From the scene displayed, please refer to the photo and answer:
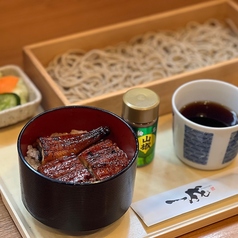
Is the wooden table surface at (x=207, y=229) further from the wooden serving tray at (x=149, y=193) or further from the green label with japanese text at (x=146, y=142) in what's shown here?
the green label with japanese text at (x=146, y=142)

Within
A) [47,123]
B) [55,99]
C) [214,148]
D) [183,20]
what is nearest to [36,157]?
[47,123]

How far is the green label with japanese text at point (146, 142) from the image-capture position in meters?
0.91

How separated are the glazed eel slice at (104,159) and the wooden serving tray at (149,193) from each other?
0.10 meters

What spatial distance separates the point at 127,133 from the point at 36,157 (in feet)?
0.50

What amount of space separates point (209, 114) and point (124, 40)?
36cm

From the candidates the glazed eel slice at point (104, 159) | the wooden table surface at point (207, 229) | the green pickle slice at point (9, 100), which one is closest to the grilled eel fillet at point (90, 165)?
the glazed eel slice at point (104, 159)

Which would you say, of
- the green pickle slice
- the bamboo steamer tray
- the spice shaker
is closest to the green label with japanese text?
the spice shaker

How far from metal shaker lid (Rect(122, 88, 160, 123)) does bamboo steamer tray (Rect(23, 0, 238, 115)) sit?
0.10m

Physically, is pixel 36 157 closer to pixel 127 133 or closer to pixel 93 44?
pixel 127 133

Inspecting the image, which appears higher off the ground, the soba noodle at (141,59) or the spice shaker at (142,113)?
the spice shaker at (142,113)

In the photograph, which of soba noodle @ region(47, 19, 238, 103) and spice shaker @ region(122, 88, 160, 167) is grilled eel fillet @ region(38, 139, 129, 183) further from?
soba noodle @ region(47, 19, 238, 103)

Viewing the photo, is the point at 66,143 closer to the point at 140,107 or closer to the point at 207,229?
the point at 140,107

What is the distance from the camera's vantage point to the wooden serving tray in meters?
0.83

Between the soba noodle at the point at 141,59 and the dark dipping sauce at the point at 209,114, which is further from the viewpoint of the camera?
the soba noodle at the point at 141,59
